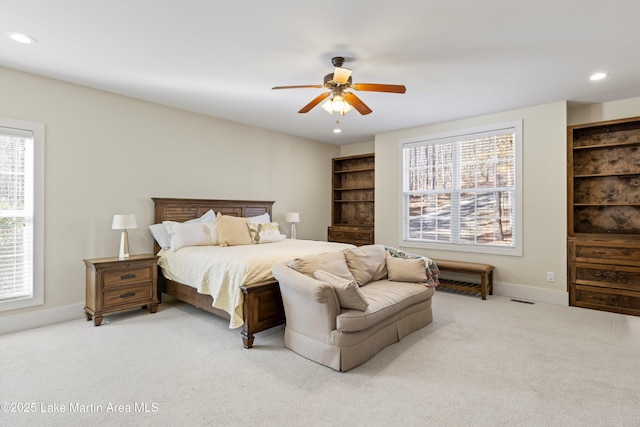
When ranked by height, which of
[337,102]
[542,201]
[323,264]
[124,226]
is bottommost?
[323,264]

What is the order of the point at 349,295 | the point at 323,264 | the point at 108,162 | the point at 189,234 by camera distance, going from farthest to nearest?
the point at 189,234
the point at 108,162
the point at 323,264
the point at 349,295

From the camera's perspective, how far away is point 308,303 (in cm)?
262

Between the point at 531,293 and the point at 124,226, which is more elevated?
the point at 124,226

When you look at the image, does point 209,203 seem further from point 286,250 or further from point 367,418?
point 367,418

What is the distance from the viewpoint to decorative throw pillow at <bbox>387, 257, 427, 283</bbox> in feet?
11.3

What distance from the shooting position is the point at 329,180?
23.4 ft

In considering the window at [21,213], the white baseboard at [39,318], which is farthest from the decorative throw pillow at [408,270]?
the window at [21,213]

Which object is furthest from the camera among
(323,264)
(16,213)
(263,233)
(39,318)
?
(263,233)

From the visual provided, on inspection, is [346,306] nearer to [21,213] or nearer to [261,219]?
[261,219]

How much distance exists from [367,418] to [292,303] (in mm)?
1103

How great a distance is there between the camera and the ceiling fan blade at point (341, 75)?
8.93 ft

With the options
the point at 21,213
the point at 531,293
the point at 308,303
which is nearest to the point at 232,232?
the point at 308,303

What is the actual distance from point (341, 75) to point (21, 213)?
354 centimetres

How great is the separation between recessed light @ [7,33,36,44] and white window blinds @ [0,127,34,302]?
1021 millimetres
